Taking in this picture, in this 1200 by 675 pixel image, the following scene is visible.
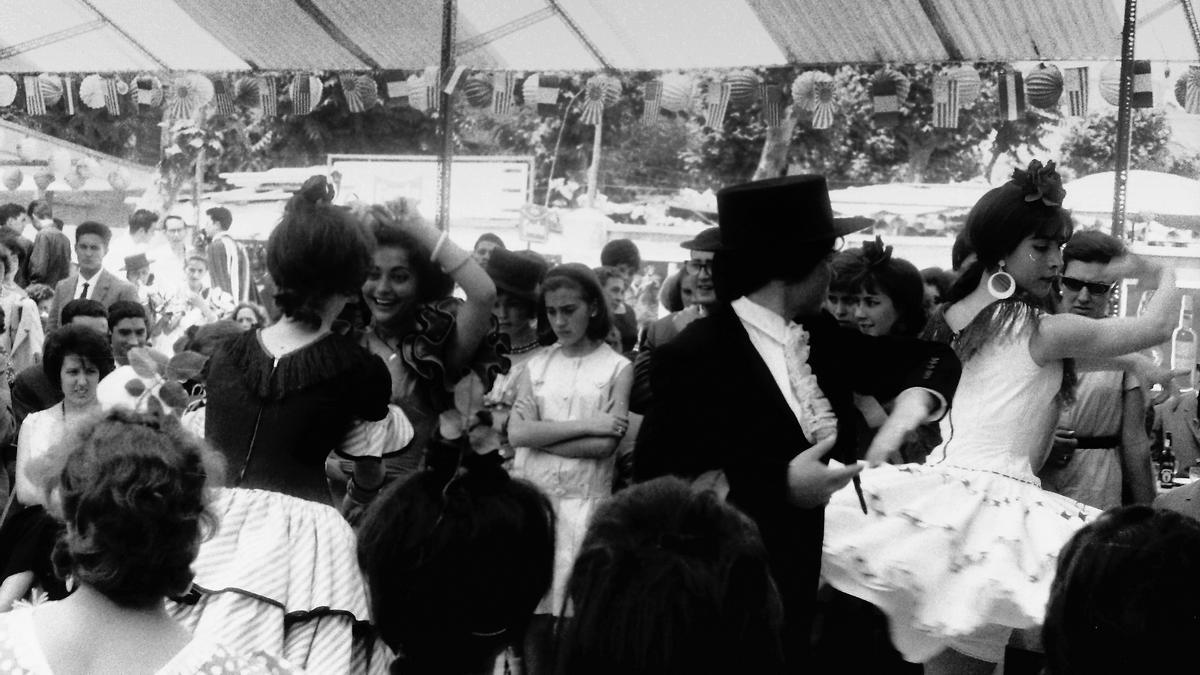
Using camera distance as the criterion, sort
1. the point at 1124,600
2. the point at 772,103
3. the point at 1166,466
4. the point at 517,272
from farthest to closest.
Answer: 1. the point at 772,103
2. the point at 1166,466
3. the point at 517,272
4. the point at 1124,600

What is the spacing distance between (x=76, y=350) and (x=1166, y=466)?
473 cm

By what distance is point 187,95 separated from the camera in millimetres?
12656

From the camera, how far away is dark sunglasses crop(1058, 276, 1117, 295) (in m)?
4.91

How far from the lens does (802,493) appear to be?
2.95m

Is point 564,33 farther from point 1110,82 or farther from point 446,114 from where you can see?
point 1110,82

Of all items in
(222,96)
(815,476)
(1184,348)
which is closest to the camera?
(815,476)

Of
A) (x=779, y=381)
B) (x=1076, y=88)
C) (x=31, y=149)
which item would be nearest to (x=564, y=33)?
(x=1076, y=88)

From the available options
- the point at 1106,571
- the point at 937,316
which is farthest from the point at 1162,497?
the point at 1106,571

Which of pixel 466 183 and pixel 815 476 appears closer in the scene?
pixel 815 476

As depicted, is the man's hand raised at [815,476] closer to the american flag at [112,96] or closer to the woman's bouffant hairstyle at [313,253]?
the woman's bouffant hairstyle at [313,253]

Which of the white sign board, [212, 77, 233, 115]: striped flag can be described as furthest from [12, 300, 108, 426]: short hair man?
[212, 77, 233, 115]: striped flag

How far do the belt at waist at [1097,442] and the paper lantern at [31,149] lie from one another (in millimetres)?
10886

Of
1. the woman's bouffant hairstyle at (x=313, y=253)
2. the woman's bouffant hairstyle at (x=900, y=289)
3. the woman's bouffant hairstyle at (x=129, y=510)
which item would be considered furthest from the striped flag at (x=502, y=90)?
the woman's bouffant hairstyle at (x=129, y=510)

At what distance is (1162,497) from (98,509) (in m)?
3.77
